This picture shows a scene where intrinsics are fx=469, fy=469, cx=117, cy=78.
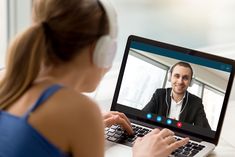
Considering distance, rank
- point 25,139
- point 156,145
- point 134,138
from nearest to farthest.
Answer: point 25,139 → point 156,145 → point 134,138

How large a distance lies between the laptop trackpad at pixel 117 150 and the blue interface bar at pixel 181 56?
295mm

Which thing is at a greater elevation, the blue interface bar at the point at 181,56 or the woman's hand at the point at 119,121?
the blue interface bar at the point at 181,56

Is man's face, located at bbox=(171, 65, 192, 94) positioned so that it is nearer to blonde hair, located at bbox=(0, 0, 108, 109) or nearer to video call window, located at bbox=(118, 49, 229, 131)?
video call window, located at bbox=(118, 49, 229, 131)

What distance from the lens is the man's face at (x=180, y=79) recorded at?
1.30 metres

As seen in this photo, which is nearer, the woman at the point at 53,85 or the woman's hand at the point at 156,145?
the woman at the point at 53,85

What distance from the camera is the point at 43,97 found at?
2.83 feet

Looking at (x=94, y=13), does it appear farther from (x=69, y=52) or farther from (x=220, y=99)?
(x=220, y=99)

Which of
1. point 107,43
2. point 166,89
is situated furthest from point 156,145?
point 107,43

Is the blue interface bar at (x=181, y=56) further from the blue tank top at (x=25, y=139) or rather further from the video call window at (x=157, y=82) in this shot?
the blue tank top at (x=25, y=139)

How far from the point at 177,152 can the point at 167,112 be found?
15 cm

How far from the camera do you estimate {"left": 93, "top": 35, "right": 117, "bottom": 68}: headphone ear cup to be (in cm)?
91

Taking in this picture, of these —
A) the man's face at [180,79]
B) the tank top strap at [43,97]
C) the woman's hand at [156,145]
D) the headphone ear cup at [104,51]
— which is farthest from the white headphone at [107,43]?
the man's face at [180,79]

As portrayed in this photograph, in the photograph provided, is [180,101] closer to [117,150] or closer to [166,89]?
[166,89]

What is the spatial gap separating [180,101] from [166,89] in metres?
0.05
